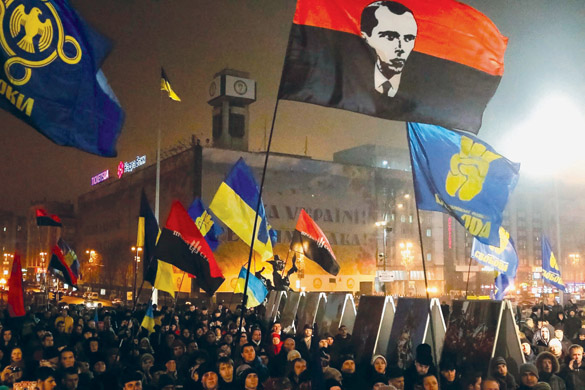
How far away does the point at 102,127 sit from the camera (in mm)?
7008

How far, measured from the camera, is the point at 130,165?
81.8 m

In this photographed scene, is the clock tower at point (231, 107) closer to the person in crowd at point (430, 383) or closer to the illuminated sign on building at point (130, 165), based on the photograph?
the illuminated sign on building at point (130, 165)

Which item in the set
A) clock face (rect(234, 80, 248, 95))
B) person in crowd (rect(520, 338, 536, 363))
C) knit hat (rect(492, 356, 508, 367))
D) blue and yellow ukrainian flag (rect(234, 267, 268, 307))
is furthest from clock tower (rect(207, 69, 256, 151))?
knit hat (rect(492, 356, 508, 367))

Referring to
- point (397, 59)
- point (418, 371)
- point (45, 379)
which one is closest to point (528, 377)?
point (418, 371)

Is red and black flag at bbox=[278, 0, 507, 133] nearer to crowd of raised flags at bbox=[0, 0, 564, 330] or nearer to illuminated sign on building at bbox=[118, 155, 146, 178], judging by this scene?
crowd of raised flags at bbox=[0, 0, 564, 330]

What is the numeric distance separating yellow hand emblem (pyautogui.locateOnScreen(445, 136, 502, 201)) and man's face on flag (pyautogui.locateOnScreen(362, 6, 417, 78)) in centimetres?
220

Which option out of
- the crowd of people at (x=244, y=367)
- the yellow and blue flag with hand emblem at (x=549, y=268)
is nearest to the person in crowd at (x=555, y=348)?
the crowd of people at (x=244, y=367)

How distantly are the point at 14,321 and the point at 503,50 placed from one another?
12.0 metres

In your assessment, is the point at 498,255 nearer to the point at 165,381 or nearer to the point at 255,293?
the point at 255,293

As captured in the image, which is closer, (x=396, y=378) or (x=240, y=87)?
(x=396, y=378)

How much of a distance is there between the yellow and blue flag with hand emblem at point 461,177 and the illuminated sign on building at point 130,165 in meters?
71.2

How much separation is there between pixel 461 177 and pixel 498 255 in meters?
6.98

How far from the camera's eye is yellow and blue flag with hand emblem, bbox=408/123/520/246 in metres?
9.02

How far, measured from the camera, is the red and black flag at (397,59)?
7.55 meters
